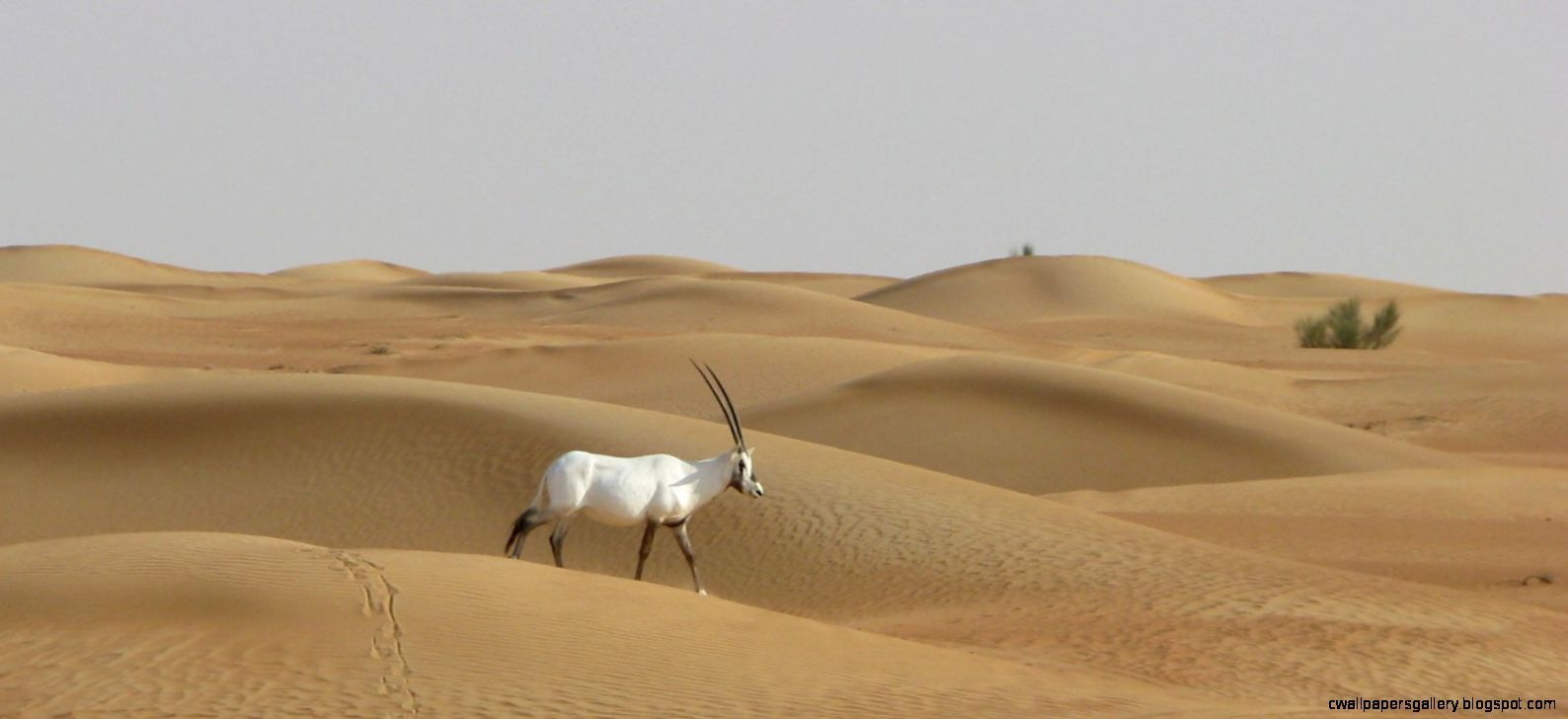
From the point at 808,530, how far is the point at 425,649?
294 inches

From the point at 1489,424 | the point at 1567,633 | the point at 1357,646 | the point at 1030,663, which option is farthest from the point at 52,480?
the point at 1489,424

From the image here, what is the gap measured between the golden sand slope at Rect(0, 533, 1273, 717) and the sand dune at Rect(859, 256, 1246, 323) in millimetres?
61277

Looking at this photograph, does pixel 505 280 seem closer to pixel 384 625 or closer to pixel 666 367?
pixel 666 367

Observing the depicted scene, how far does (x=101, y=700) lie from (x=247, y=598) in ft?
4.49

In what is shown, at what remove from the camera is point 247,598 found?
9.64 metres

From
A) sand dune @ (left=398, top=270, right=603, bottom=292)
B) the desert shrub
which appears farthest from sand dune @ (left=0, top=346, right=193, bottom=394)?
sand dune @ (left=398, top=270, right=603, bottom=292)

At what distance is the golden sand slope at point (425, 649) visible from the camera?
28.1ft

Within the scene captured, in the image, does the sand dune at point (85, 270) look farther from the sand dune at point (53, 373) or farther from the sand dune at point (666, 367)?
the sand dune at point (53, 373)

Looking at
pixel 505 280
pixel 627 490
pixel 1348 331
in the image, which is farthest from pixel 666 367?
pixel 505 280

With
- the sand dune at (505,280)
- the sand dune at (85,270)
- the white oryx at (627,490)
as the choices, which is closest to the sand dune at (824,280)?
the sand dune at (505,280)

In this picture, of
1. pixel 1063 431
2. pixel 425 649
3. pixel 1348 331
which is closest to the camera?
pixel 425 649

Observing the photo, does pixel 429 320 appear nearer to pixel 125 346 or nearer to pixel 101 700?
pixel 125 346

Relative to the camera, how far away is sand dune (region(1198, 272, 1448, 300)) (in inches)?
4217

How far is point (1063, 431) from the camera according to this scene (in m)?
26.3
